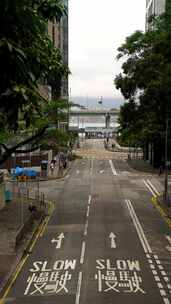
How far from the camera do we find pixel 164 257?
24812 mm

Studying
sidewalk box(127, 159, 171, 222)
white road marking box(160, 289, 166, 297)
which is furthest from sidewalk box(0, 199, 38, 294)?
sidewalk box(127, 159, 171, 222)

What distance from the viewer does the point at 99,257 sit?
24.5m

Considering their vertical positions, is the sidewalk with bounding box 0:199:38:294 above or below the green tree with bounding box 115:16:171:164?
below

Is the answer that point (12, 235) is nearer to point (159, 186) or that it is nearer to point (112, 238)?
point (112, 238)

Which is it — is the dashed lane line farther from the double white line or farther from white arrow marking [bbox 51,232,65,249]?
the double white line

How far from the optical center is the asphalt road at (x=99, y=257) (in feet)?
60.2

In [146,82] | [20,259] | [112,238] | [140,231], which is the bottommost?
[140,231]

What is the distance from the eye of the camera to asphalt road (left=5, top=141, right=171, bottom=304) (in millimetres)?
18359

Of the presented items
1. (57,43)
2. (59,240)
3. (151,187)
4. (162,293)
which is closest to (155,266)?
(162,293)

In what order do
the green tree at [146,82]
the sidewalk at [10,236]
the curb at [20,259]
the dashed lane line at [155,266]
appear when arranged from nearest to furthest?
the dashed lane line at [155,266] < the curb at [20,259] < the sidewalk at [10,236] < the green tree at [146,82]

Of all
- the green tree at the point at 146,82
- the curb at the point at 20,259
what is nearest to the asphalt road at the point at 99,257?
the curb at the point at 20,259

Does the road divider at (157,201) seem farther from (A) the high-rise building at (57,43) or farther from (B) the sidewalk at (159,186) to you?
(A) the high-rise building at (57,43)

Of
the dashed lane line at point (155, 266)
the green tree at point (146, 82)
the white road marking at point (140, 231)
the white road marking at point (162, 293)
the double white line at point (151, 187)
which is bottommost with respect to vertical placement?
the double white line at point (151, 187)

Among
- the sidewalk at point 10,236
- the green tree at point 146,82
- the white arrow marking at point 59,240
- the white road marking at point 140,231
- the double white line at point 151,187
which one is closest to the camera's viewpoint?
the sidewalk at point 10,236
